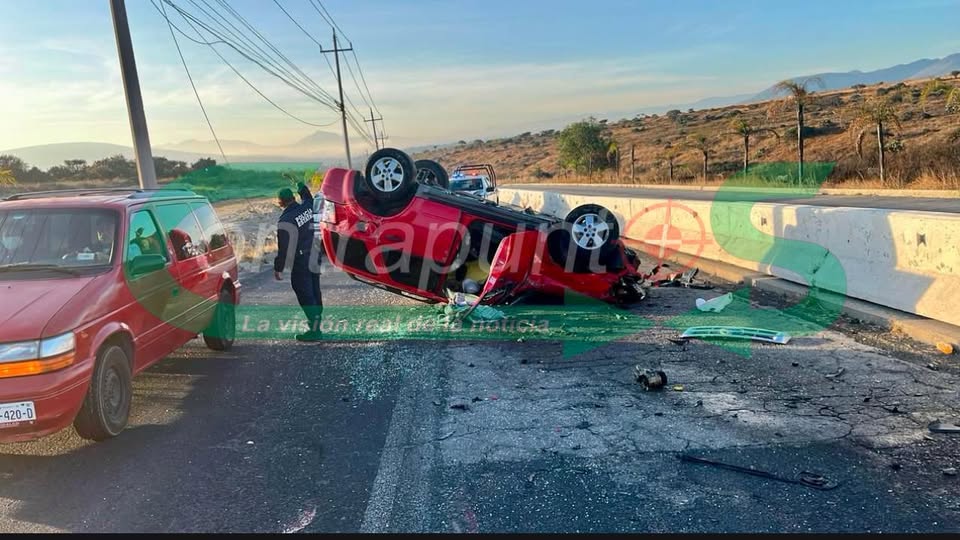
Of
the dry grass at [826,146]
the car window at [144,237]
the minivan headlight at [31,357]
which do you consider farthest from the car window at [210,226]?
the dry grass at [826,146]

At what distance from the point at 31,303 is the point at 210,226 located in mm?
3037

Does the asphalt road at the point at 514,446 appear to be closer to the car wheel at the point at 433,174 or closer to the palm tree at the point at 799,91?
the car wheel at the point at 433,174

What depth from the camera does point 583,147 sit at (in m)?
61.3

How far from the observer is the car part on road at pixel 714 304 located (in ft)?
26.5

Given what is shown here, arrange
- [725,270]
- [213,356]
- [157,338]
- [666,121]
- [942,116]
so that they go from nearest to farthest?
[157,338] < [213,356] < [725,270] < [942,116] < [666,121]

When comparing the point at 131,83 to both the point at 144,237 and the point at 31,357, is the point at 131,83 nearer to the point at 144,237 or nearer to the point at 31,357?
the point at 144,237

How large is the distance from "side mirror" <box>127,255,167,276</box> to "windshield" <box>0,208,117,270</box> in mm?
181

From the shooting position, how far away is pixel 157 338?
5574 millimetres

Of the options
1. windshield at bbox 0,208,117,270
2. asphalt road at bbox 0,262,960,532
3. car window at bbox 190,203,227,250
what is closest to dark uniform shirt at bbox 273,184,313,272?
car window at bbox 190,203,227,250

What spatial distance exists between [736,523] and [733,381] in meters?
2.38

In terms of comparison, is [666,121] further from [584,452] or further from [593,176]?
[584,452]

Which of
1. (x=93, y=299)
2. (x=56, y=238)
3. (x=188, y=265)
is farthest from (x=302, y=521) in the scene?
(x=188, y=265)

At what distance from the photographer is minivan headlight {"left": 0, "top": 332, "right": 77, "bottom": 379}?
402 cm

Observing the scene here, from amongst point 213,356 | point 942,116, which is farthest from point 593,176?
point 213,356
